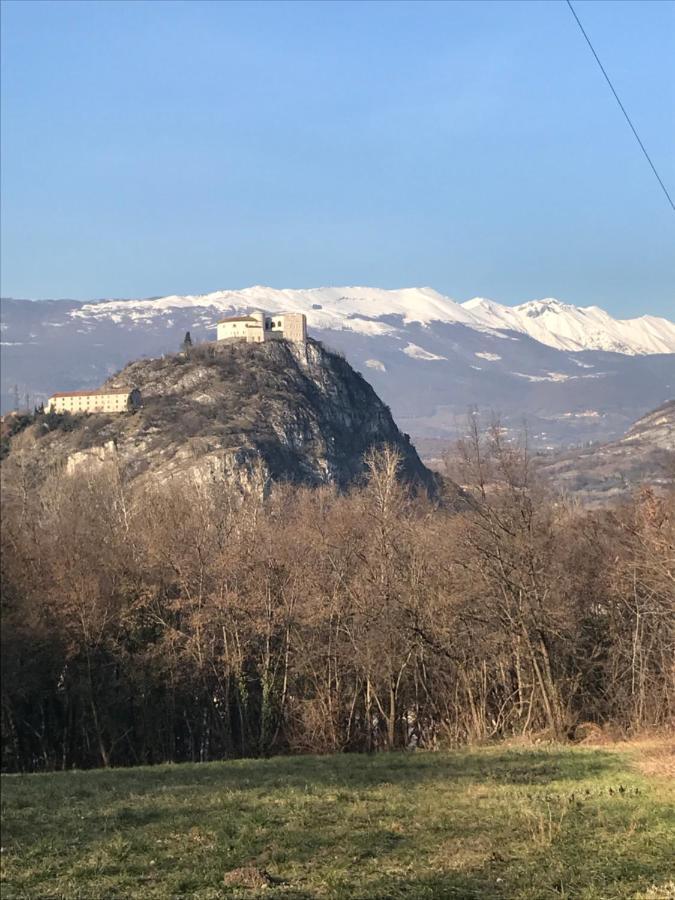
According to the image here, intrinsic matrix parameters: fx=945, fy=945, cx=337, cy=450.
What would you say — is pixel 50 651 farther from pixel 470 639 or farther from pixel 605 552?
pixel 605 552

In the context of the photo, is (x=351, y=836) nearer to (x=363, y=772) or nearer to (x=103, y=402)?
(x=363, y=772)

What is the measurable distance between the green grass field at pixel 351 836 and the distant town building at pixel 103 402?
6930 inches

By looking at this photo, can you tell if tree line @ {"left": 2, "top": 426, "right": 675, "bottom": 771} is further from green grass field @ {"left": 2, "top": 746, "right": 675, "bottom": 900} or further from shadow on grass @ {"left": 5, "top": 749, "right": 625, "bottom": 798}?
green grass field @ {"left": 2, "top": 746, "right": 675, "bottom": 900}

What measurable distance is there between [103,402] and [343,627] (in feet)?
536

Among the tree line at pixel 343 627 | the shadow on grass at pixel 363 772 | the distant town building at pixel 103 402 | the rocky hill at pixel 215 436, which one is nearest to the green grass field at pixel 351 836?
the shadow on grass at pixel 363 772

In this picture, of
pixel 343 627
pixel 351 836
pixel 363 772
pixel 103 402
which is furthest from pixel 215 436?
pixel 351 836

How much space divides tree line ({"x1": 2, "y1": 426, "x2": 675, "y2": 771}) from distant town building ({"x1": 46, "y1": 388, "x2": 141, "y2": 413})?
5871 inches

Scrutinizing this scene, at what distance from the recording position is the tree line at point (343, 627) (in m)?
34.3

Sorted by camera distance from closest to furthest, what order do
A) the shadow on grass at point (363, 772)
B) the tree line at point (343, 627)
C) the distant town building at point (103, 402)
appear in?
the shadow on grass at point (363, 772), the tree line at point (343, 627), the distant town building at point (103, 402)

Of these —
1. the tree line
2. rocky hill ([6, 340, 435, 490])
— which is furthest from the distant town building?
the tree line

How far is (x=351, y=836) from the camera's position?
13234 millimetres

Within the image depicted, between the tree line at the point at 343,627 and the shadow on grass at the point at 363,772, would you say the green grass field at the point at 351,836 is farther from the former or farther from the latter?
the tree line at the point at 343,627

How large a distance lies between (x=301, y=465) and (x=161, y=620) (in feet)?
429

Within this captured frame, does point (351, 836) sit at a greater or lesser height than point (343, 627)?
greater
